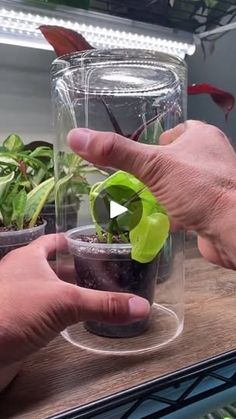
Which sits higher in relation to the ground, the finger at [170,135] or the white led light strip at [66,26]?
the white led light strip at [66,26]

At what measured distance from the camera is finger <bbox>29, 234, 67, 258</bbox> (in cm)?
51

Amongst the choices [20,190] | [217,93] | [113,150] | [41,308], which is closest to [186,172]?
[113,150]

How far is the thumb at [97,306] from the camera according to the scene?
0.37 meters

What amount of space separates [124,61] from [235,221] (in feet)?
0.78

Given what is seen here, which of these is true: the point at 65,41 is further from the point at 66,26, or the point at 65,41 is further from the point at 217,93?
the point at 217,93

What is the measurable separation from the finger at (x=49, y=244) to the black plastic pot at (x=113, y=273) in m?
0.05

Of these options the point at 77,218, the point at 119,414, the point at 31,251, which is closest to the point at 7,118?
the point at 77,218

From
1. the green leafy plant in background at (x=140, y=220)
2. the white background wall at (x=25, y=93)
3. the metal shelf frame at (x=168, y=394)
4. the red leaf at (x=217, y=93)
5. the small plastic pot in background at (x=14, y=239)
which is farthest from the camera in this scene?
the white background wall at (x=25, y=93)

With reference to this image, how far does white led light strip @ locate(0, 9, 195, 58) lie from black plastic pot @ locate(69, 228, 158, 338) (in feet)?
1.65

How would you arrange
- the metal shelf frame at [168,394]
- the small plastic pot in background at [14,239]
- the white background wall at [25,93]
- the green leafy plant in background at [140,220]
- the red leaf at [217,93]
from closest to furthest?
the metal shelf frame at [168,394]
the green leafy plant in background at [140,220]
the small plastic pot in background at [14,239]
the red leaf at [217,93]
the white background wall at [25,93]

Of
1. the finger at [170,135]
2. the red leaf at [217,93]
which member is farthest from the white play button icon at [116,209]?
the red leaf at [217,93]

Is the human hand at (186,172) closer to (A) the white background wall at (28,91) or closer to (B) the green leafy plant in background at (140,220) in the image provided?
(B) the green leafy plant in background at (140,220)

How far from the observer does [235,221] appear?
1.31ft

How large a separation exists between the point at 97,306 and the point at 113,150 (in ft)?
0.48
